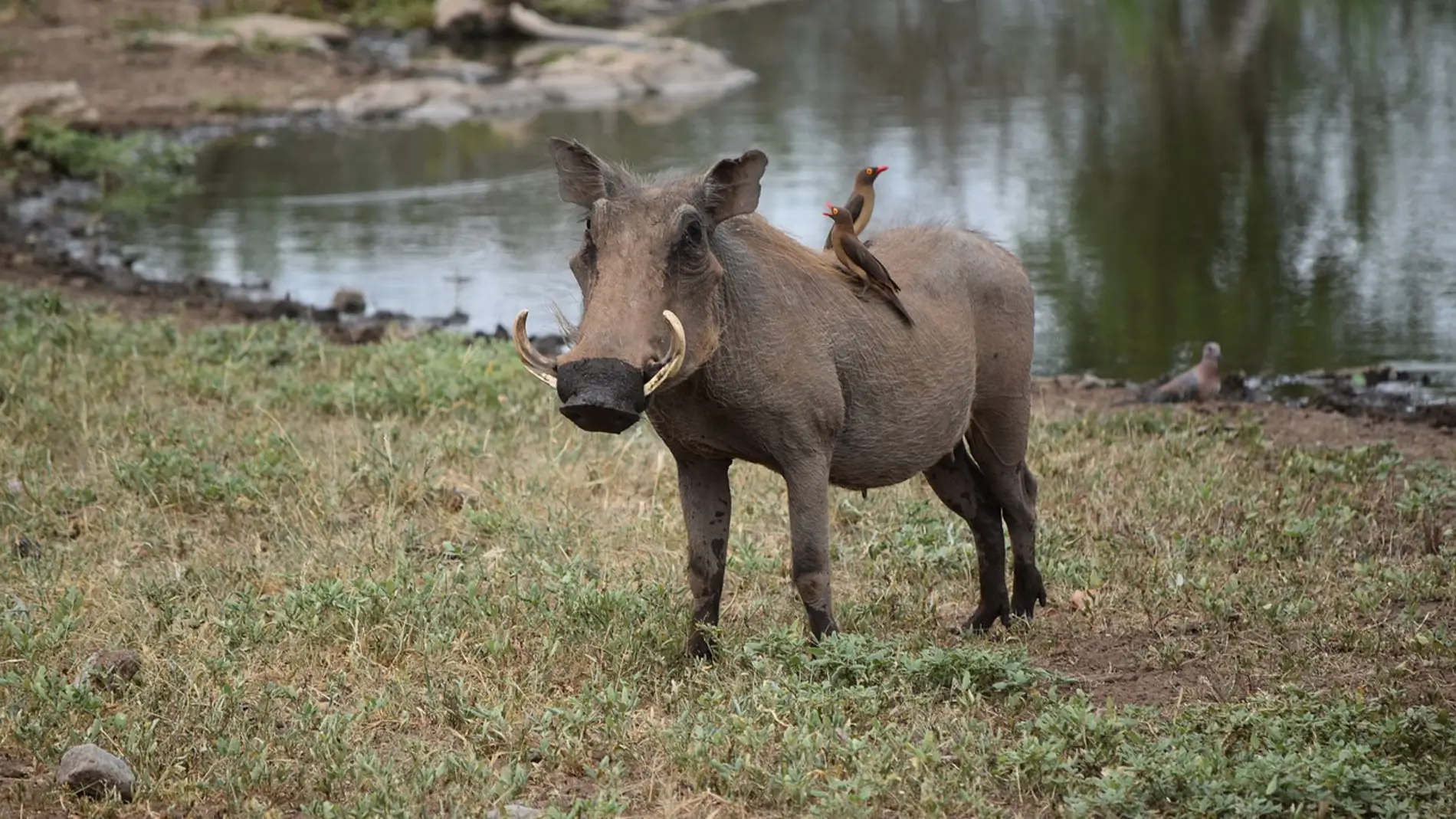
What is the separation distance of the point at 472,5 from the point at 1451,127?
16715 mm

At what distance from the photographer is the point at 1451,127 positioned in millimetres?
18266

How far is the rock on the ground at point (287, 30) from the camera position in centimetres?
2695

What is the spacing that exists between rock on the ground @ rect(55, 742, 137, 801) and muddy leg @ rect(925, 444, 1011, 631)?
9.44 feet

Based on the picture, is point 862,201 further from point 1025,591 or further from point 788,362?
point 1025,591

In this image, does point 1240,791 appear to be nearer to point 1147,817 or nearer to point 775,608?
point 1147,817

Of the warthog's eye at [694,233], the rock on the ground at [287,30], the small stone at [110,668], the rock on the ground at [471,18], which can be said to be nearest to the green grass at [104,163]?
the rock on the ground at [287,30]

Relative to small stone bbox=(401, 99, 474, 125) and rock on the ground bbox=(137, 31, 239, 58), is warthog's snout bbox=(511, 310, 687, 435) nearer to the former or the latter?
small stone bbox=(401, 99, 474, 125)

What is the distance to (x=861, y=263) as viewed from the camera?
5.50m

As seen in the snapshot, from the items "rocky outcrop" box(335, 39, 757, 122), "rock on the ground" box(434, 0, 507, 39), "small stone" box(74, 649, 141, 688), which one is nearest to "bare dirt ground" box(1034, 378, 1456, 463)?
"small stone" box(74, 649, 141, 688)

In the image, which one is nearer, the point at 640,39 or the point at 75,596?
the point at 75,596

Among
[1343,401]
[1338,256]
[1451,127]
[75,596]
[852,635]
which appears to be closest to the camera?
[852,635]

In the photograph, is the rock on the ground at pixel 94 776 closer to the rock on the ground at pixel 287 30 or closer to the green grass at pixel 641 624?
the green grass at pixel 641 624

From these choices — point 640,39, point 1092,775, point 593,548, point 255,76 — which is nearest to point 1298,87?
point 640,39

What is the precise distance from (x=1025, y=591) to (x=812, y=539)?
4.05 feet
